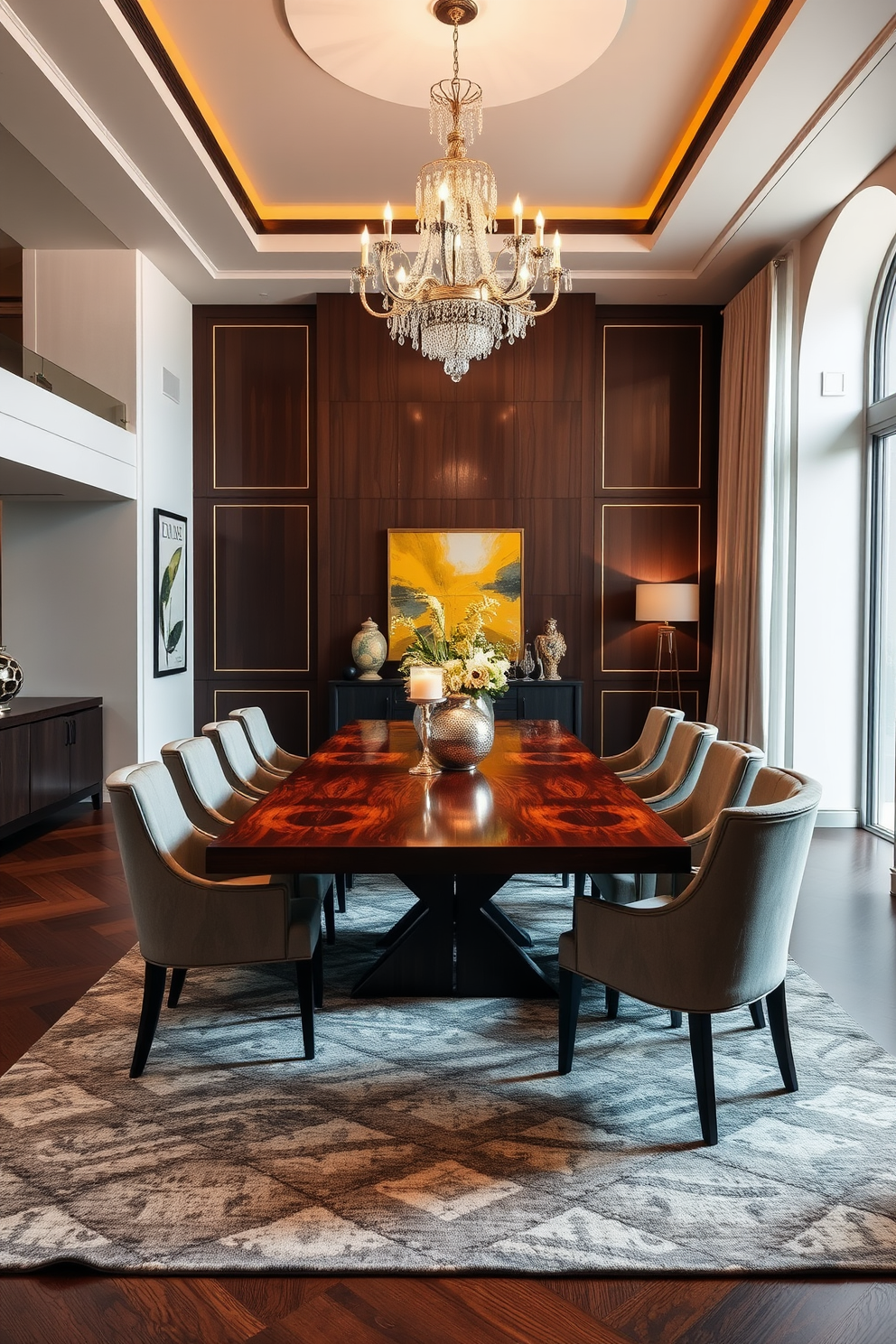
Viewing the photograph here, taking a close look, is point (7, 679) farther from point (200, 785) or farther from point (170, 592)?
point (200, 785)

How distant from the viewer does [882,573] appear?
19.4 feet

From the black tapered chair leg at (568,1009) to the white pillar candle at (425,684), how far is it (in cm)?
104

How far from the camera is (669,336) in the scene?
7.44 m

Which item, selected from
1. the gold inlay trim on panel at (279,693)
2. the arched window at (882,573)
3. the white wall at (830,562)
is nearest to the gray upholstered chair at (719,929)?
the arched window at (882,573)

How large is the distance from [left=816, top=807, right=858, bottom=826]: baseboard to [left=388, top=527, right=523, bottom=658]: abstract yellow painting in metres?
2.45

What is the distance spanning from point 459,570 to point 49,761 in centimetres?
317

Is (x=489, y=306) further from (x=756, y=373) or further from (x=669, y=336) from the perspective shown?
(x=669, y=336)

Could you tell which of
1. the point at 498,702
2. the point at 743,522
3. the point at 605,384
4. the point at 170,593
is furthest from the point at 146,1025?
the point at 605,384

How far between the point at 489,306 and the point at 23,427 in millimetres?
2559

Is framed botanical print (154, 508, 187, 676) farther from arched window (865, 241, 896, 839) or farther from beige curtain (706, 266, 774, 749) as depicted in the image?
arched window (865, 241, 896, 839)

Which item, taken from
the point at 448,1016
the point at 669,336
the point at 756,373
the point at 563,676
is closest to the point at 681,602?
the point at 563,676

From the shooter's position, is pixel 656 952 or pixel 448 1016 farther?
pixel 448 1016

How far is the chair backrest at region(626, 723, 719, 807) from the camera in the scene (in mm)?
3770

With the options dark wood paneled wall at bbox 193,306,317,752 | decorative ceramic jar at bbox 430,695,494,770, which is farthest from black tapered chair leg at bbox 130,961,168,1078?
dark wood paneled wall at bbox 193,306,317,752
